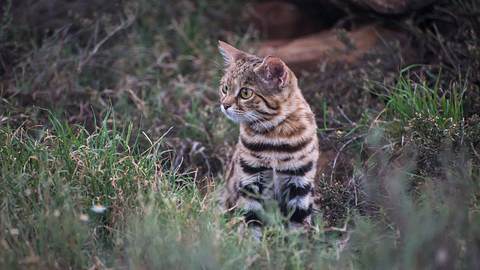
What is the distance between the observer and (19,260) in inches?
147

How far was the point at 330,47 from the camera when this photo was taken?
7.09m

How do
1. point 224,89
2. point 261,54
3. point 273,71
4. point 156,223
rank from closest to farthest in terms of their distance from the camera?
point 156,223, point 273,71, point 224,89, point 261,54

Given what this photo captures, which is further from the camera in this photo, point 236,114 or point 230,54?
point 230,54

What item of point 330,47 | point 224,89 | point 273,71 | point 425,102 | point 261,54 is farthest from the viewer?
point 261,54

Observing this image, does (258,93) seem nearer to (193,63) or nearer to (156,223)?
(156,223)

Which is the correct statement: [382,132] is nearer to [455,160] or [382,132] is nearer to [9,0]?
[455,160]

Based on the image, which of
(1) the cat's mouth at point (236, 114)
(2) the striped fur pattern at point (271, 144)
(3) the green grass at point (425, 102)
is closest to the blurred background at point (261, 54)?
(3) the green grass at point (425, 102)

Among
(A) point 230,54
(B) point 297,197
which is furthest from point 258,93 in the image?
(B) point 297,197

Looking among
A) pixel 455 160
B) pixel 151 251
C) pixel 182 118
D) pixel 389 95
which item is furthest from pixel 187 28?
pixel 151 251

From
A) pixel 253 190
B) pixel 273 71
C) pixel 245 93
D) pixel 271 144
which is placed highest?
pixel 273 71

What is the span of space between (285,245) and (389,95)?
7.23 ft

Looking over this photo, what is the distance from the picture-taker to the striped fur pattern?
15.3 ft

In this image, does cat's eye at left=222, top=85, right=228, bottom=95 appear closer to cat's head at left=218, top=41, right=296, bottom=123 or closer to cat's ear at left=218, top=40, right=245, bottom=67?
cat's head at left=218, top=41, right=296, bottom=123

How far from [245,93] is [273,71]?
243 mm
